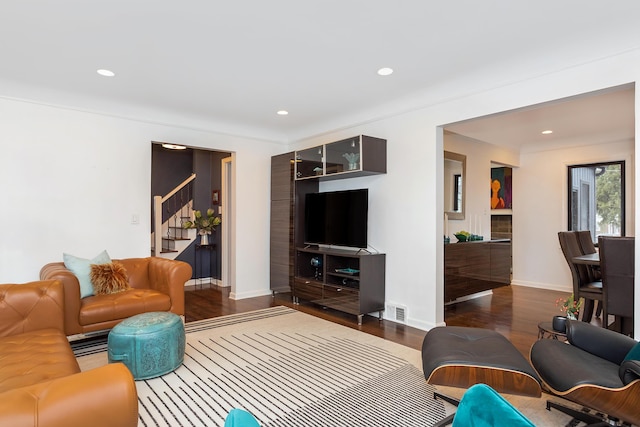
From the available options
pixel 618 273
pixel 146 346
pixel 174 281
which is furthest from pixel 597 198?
pixel 146 346

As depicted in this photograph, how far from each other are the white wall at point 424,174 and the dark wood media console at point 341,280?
210mm

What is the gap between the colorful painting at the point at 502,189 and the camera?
6895 mm

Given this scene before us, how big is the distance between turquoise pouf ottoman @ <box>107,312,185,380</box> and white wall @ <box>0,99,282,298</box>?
1904 millimetres

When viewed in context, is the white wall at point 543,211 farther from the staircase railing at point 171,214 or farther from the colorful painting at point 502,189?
the staircase railing at point 171,214

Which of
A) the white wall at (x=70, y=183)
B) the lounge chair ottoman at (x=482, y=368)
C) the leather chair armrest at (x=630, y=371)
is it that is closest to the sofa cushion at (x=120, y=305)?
the white wall at (x=70, y=183)

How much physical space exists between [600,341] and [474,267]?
2902mm

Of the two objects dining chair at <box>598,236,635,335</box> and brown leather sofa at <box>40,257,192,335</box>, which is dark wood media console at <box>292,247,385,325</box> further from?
Answer: dining chair at <box>598,236,635,335</box>

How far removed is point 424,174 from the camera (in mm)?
3971

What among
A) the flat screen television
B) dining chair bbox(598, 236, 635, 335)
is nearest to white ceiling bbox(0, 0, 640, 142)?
the flat screen television

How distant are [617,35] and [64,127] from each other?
203 inches

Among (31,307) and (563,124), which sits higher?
(563,124)

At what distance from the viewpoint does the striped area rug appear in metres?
2.17

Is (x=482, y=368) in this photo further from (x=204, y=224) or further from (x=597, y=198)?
(x=597, y=198)

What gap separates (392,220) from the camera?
14.1 feet
